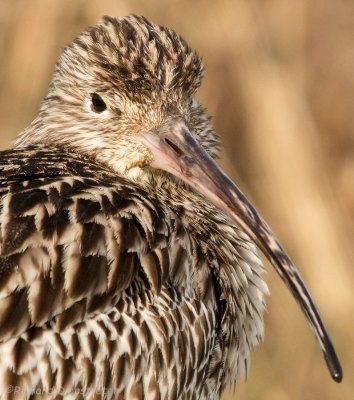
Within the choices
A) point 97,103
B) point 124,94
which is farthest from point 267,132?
point 124,94

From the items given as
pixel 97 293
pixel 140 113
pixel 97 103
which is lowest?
pixel 97 293

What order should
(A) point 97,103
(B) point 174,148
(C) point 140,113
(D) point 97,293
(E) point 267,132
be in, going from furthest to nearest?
1. (E) point 267,132
2. (A) point 97,103
3. (C) point 140,113
4. (B) point 174,148
5. (D) point 97,293

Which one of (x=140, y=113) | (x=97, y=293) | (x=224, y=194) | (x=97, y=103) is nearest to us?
(x=97, y=293)

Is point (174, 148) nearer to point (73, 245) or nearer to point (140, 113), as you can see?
point (140, 113)

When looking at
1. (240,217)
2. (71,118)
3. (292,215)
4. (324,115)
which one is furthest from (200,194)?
(324,115)

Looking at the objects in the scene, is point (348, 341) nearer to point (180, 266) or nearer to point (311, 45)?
point (311, 45)

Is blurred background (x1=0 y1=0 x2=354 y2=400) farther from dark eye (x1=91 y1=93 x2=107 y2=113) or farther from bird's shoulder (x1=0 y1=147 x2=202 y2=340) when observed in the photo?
bird's shoulder (x1=0 y1=147 x2=202 y2=340)

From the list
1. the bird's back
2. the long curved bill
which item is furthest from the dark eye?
the bird's back
